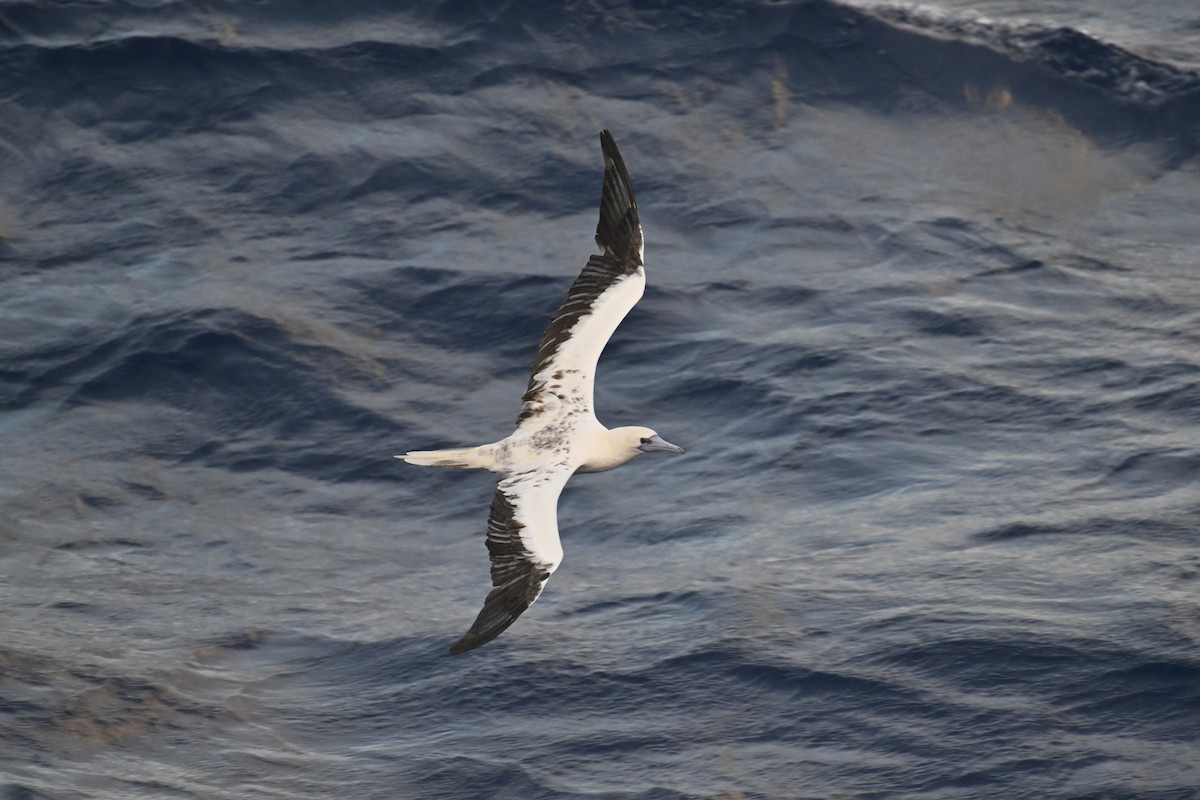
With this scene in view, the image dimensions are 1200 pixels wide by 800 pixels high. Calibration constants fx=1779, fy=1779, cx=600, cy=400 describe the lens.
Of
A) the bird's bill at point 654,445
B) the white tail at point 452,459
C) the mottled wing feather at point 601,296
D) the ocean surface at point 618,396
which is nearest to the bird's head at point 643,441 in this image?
the bird's bill at point 654,445

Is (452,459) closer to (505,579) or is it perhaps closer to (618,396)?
(505,579)

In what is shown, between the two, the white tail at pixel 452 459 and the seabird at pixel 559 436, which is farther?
the white tail at pixel 452 459

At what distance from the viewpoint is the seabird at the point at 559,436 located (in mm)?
11391

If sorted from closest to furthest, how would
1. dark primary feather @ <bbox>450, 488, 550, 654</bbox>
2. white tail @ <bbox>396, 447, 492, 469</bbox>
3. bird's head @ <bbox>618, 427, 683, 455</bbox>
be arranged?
dark primary feather @ <bbox>450, 488, 550, 654</bbox> → white tail @ <bbox>396, 447, 492, 469</bbox> → bird's head @ <bbox>618, 427, 683, 455</bbox>

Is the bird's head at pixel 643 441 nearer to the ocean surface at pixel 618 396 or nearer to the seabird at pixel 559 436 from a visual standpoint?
the seabird at pixel 559 436

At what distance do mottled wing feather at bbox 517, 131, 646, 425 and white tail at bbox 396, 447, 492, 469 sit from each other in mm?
569

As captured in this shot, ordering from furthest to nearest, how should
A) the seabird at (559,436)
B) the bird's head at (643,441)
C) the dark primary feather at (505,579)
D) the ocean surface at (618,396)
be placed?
the ocean surface at (618,396) < the bird's head at (643,441) < the seabird at (559,436) < the dark primary feather at (505,579)

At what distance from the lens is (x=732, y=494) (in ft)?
51.3

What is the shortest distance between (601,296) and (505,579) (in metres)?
2.41

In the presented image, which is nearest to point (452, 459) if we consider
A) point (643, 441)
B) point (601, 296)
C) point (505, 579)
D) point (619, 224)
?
point (505, 579)

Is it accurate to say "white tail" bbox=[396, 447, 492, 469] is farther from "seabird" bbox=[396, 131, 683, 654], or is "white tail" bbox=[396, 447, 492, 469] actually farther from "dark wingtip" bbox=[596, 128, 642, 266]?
"dark wingtip" bbox=[596, 128, 642, 266]

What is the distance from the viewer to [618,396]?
639 inches

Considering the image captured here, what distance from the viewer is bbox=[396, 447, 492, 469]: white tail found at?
38.6ft

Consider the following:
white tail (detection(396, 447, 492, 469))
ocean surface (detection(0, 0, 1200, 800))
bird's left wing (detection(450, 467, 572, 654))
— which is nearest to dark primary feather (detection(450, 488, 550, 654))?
bird's left wing (detection(450, 467, 572, 654))
